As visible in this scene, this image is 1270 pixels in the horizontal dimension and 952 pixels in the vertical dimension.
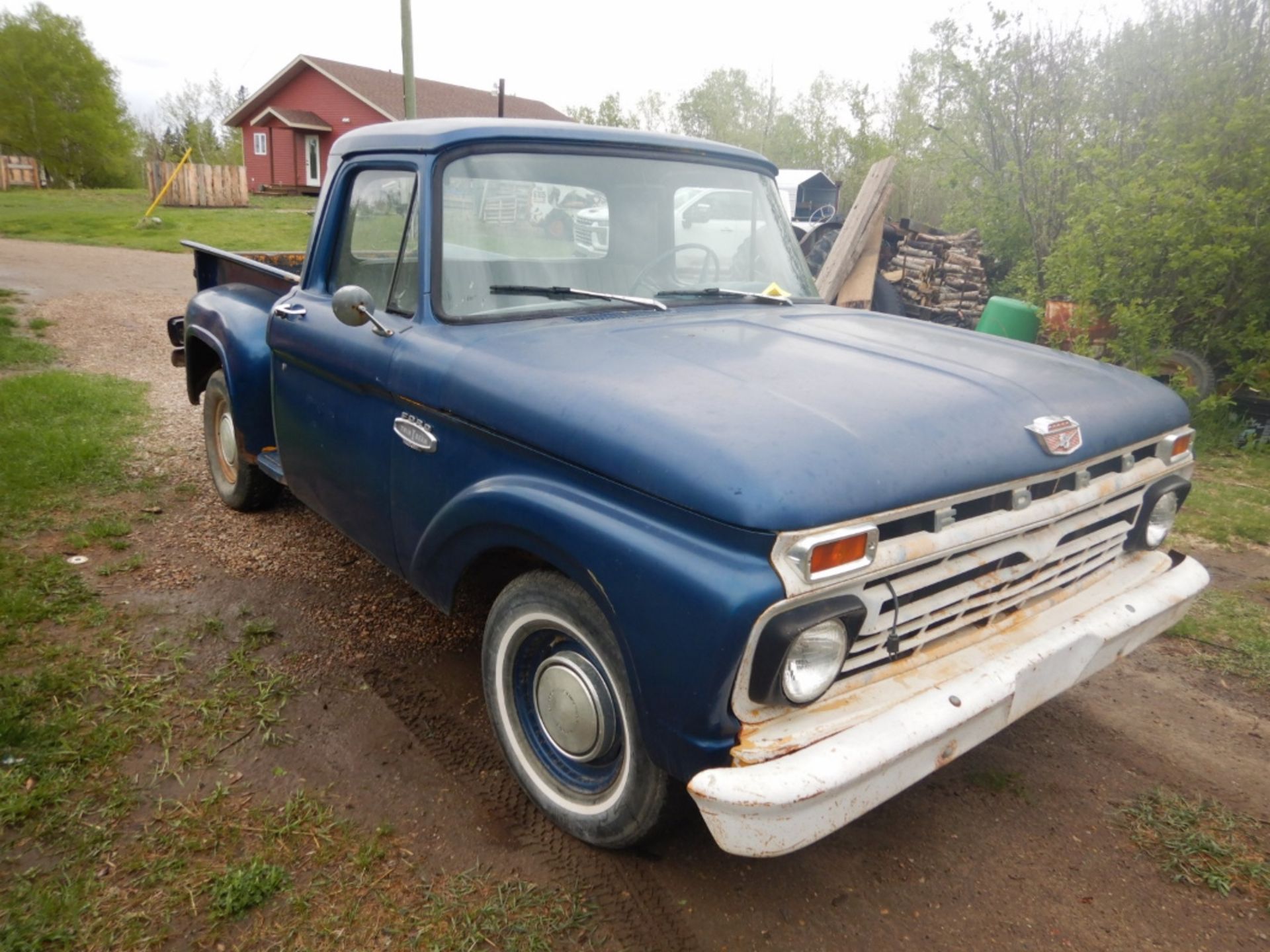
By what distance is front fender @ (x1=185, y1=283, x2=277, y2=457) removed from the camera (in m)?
4.10

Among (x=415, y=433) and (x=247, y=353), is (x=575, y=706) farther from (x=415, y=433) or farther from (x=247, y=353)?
(x=247, y=353)

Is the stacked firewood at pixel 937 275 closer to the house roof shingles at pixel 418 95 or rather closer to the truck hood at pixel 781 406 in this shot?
the truck hood at pixel 781 406

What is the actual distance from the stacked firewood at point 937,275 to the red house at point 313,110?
23127 mm

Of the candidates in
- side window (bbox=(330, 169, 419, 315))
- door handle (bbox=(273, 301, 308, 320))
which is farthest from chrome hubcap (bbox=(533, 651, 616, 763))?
door handle (bbox=(273, 301, 308, 320))

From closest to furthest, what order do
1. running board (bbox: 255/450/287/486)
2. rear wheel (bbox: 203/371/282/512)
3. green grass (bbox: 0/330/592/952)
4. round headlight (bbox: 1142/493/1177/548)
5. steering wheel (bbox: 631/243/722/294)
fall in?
green grass (bbox: 0/330/592/952)
round headlight (bbox: 1142/493/1177/548)
steering wheel (bbox: 631/243/722/294)
running board (bbox: 255/450/287/486)
rear wheel (bbox: 203/371/282/512)

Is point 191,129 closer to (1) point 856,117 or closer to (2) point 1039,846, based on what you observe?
(1) point 856,117

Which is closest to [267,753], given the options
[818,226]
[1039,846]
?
[1039,846]

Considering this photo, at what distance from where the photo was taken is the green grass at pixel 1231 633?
11.9 feet

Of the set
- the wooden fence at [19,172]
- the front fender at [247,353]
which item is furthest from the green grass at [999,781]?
the wooden fence at [19,172]

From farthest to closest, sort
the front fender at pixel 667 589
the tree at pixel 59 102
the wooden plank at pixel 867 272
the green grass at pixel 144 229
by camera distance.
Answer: the tree at pixel 59 102 < the green grass at pixel 144 229 < the wooden plank at pixel 867 272 < the front fender at pixel 667 589

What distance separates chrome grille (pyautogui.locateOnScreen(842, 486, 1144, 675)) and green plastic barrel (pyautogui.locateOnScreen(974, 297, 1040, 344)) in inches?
240

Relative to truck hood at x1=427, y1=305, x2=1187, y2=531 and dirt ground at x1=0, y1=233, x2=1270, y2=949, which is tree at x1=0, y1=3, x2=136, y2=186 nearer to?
dirt ground at x1=0, y1=233, x2=1270, y2=949

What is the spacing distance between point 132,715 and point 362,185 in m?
2.04

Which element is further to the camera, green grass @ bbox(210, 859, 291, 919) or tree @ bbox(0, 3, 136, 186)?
tree @ bbox(0, 3, 136, 186)
